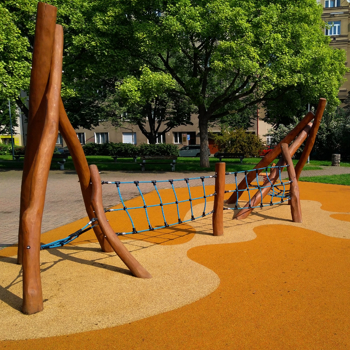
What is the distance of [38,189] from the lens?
3.69 meters

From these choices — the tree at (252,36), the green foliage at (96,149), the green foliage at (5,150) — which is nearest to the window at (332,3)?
the tree at (252,36)

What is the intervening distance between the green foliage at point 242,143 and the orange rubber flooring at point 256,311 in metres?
19.6

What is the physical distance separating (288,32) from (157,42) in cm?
565

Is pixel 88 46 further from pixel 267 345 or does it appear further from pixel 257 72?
pixel 267 345

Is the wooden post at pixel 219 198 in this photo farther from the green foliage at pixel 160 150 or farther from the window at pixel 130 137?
the window at pixel 130 137

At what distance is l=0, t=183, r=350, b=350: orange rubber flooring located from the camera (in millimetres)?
2932

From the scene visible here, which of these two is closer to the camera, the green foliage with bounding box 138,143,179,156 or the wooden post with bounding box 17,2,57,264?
the wooden post with bounding box 17,2,57,264

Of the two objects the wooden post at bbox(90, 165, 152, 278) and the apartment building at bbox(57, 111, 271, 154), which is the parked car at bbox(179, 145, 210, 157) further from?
the wooden post at bbox(90, 165, 152, 278)

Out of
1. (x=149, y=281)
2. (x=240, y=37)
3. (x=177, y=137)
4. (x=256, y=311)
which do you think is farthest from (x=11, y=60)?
(x=177, y=137)

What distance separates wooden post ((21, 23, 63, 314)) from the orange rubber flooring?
59cm

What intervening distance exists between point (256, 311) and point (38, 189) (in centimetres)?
262

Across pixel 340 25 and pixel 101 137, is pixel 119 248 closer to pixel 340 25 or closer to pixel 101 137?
pixel 101 137

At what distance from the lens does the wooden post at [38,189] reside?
349 cm

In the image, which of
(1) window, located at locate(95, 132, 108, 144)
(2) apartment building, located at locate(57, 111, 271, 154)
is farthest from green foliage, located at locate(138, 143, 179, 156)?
(1) window, located at locate(95, 132, 108, 144)
